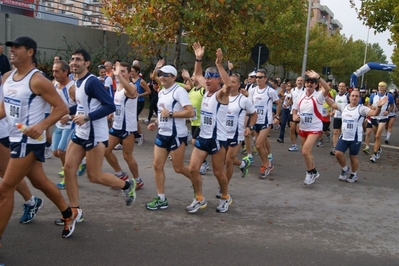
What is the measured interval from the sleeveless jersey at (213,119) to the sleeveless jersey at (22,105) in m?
2.40

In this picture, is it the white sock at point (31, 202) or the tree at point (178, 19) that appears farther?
the tree at point (178, 19)

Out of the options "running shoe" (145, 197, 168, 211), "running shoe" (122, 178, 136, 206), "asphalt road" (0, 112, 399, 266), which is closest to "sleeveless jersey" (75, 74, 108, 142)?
"running shoe" (122, 178, 136, 206)

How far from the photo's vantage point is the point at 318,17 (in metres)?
99.8

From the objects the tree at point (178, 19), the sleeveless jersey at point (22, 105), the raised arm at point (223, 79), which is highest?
the tree at point (178, 19)

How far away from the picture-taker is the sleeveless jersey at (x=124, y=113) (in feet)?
24.5

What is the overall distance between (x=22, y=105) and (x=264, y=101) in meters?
6.60

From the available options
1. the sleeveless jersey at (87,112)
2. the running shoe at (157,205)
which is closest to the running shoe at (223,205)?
the running shoe at (157,205)

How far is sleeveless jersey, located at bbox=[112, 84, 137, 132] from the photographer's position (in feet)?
24.5

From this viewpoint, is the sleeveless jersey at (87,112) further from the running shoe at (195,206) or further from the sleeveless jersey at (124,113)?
the sleeveless jersey at (124,113)

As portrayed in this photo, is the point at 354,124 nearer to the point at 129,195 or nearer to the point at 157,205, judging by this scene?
the point at 157,205

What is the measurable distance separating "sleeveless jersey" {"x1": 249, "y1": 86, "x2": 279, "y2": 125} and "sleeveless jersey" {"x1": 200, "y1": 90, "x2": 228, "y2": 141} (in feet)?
12.2

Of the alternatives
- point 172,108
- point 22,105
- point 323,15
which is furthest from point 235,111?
point 323,15

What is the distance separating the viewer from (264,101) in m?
10.3

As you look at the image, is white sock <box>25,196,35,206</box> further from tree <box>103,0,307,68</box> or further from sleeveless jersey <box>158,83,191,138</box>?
tree <box>103,0,307,68</box>
